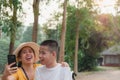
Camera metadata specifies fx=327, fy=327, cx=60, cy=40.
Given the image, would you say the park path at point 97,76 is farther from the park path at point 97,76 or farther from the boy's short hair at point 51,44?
the boy's short hair at point 51,44

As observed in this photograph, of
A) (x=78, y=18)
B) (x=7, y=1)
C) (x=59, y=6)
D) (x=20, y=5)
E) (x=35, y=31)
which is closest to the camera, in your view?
(x=20, y=5)

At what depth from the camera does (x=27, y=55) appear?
385 cm

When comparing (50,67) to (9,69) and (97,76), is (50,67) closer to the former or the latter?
(9,69)

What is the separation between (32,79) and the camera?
12.5 feet

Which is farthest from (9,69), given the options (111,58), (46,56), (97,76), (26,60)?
(111,58)

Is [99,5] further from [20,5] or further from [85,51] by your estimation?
[20,5]

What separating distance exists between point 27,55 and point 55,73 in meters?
0.83

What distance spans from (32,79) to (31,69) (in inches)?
7.0

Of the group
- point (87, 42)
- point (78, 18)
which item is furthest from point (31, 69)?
point (87, 42)

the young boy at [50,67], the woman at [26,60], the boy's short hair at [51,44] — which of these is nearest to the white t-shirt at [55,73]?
the young boy at [50,67]

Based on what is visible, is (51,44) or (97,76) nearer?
(51,44)

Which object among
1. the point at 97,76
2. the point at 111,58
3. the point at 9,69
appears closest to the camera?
the point at 9,69

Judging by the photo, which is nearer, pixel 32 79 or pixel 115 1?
pixel 32 79

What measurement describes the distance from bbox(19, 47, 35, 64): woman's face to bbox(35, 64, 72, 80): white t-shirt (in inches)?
27.2
